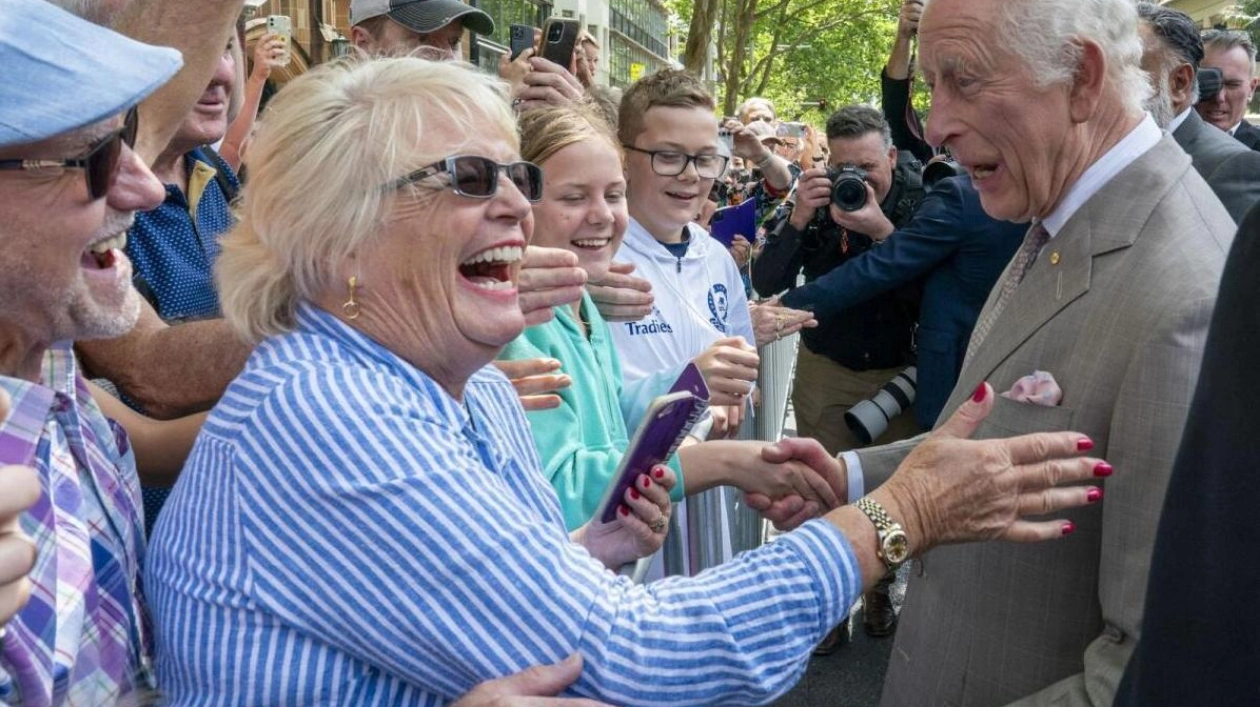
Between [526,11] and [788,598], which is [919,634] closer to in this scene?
[788,598]

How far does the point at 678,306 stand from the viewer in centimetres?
399

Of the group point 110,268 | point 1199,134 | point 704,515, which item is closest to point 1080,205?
point 704,515

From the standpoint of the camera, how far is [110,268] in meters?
1.71

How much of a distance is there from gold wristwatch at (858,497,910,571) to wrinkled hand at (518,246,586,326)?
93 centimetres

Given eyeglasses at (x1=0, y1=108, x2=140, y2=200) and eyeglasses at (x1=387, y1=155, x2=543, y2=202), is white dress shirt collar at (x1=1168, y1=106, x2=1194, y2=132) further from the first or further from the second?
eyeglasses at (x1=0, y1=108, x2=140, y2=200)

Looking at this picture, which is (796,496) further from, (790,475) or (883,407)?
(883,407)

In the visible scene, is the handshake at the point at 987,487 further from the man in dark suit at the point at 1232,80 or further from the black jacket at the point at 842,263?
the man in dark suit at the point at 1232,80

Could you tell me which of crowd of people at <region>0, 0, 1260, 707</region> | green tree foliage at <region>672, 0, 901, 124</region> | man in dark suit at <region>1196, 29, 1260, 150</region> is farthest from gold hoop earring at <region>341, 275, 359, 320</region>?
green tree foliage at <region>672, 0, 901, 124</region>

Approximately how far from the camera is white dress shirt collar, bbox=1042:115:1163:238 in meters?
2.28

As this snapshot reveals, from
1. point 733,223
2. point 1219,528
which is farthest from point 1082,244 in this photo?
point 733,223

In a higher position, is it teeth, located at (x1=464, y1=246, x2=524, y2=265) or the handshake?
teeth, located at (x1=464, y1=246, x2=524, y2=265)

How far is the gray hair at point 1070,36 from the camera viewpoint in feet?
7.45

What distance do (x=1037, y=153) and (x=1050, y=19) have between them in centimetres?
27

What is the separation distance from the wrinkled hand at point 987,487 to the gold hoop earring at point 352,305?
0.88 meters
